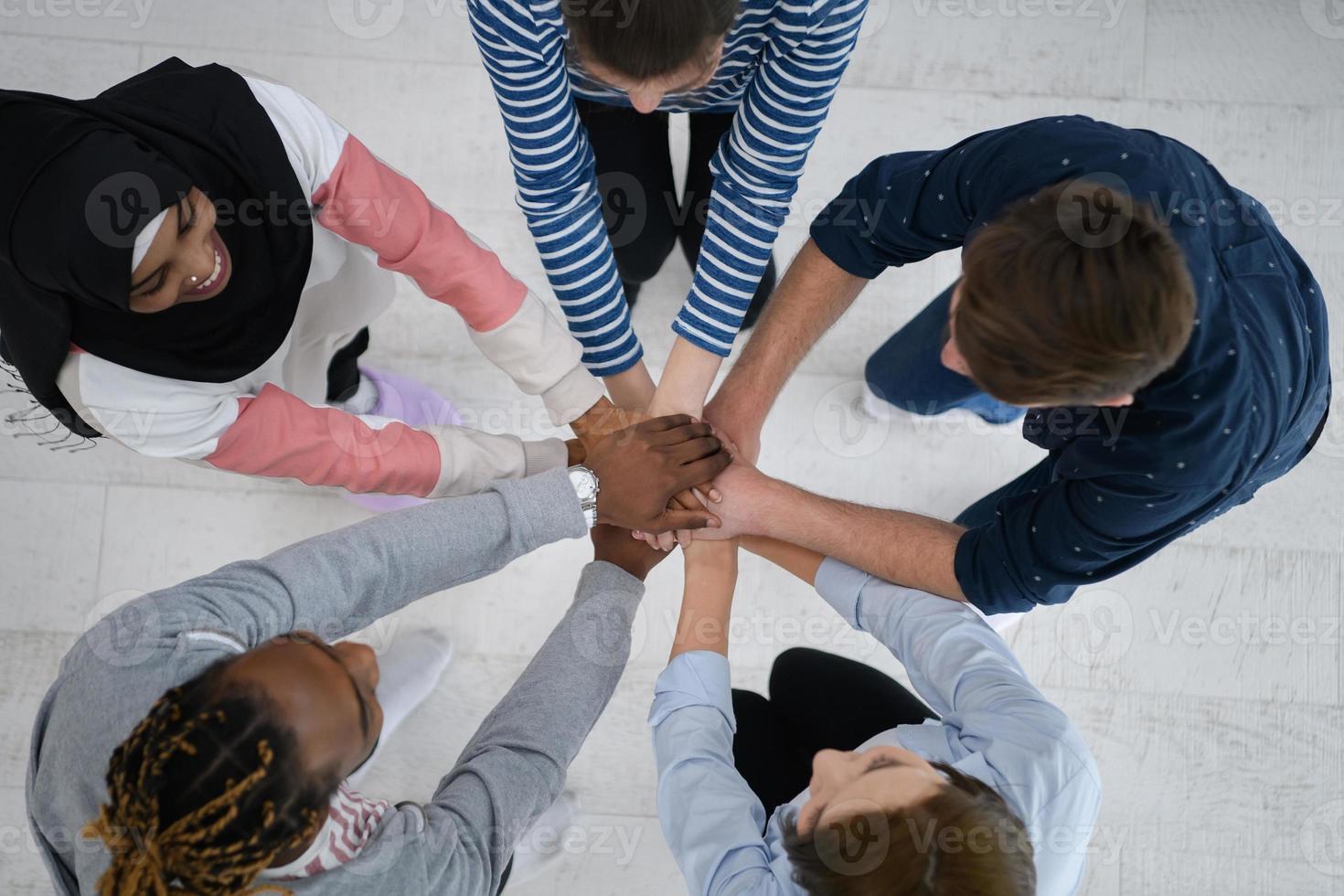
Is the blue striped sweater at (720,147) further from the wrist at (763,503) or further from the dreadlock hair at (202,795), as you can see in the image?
the dreadlock hair at (202,795)

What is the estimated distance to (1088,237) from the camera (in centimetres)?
81

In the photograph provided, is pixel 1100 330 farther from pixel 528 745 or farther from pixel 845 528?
pixel 528 745

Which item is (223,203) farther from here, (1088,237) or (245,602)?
(1088,237)

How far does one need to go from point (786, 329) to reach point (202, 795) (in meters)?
0.93

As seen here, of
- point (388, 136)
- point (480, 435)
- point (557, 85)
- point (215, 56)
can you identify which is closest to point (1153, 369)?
point (557, 85)

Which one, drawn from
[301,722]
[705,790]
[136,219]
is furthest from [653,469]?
[136,219]

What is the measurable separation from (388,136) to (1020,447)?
4.69 feet

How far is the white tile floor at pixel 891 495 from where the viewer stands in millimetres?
1662

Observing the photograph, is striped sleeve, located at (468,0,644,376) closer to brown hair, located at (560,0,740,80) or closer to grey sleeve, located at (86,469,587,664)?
brown hair, located at (560,0,740,80)

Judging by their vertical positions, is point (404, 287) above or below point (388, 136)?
below

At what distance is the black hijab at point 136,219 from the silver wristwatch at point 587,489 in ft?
1.35

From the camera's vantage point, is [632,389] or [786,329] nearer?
[786,329]

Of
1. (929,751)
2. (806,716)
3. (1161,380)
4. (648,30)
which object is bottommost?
(806,716)

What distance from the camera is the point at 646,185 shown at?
1.52 metres
